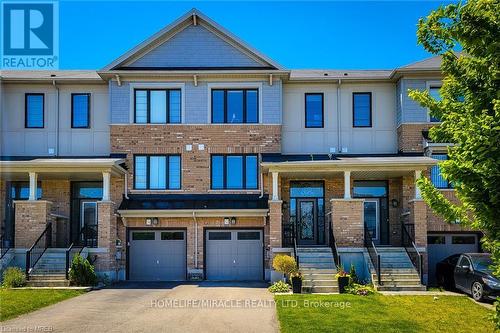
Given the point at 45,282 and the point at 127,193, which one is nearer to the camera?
the point at 45,282

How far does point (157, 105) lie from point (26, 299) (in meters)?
10.2

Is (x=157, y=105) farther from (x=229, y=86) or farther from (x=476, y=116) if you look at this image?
(x=476, y=116)

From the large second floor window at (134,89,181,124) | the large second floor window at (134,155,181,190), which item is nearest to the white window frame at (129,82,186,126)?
the large second floor window at (134,89,181,124)

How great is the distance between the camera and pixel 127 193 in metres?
24.0

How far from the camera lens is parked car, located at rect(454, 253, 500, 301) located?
17.4 metres

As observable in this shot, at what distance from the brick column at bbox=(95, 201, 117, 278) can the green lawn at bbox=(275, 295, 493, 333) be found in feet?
23.3

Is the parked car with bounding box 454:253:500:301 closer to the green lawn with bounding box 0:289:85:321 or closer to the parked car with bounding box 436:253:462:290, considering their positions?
the parked car with bounding box 436:253:462:290

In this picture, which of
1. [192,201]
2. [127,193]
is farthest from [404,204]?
[127,193]

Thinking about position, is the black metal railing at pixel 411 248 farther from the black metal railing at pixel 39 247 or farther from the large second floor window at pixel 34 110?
the large second floor window at pixel 34 110

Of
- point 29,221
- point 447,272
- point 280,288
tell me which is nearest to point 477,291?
point 447,272

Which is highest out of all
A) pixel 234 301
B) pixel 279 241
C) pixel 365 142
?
pixel 365 142

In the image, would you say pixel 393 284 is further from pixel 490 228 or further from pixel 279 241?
pixel 490 228

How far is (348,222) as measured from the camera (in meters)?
21.5

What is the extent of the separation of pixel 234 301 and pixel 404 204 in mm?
9317
